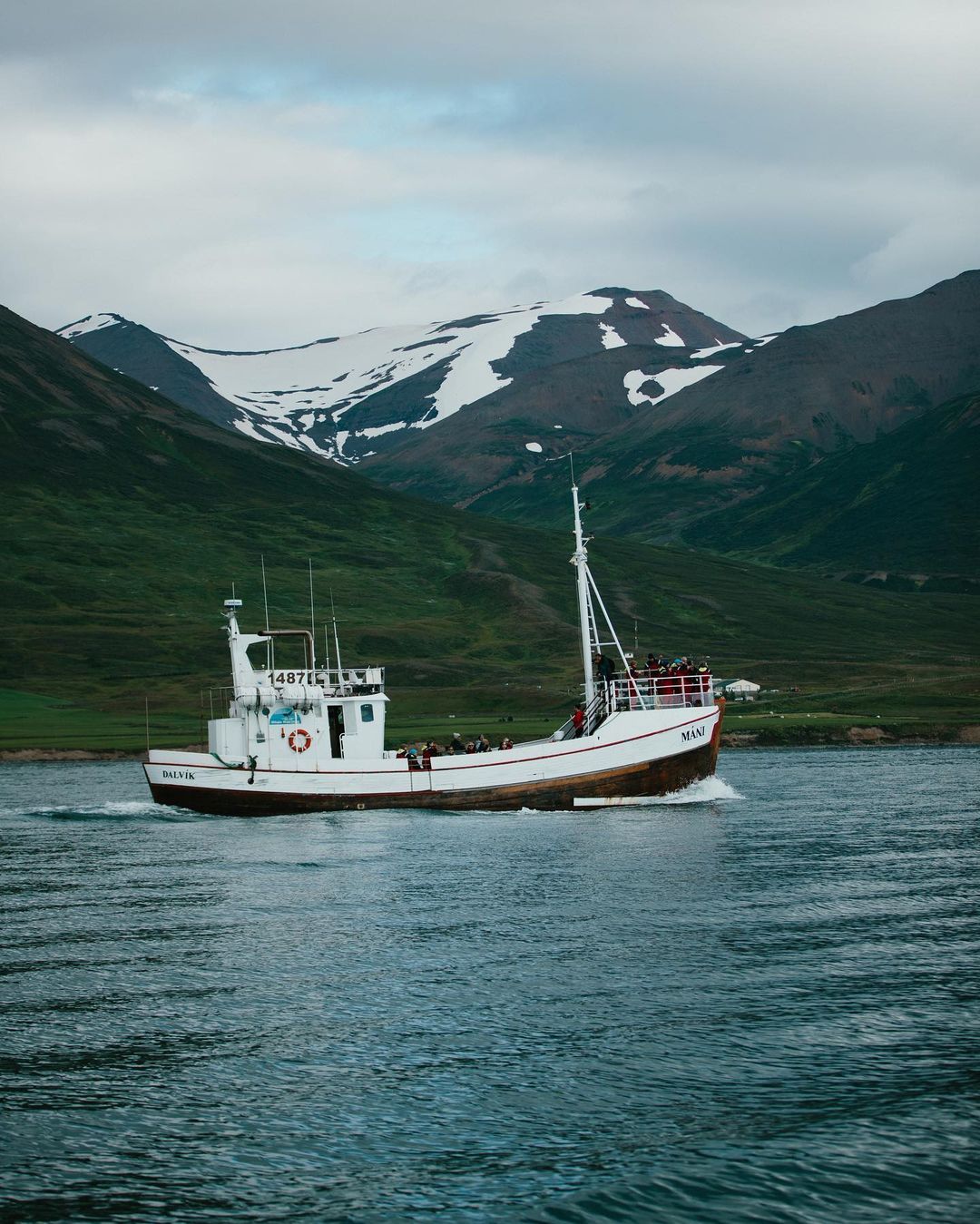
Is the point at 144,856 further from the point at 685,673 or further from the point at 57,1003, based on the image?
the point at 685,673

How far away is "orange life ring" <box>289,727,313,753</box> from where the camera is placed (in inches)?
2731

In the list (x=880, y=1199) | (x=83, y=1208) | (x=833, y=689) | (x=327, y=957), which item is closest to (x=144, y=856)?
(x=327, y=957)

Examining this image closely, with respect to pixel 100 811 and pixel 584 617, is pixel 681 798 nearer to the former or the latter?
pixel 584 617

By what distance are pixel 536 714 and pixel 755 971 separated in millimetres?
126250

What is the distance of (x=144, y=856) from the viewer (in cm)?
5481

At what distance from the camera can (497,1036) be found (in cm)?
2719

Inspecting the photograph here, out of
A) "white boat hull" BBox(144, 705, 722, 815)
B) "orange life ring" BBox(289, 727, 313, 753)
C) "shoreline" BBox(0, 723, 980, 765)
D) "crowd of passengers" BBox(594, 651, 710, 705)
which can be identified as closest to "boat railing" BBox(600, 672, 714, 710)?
"crowd of passengers" BBox(594, 651, 710, 705)

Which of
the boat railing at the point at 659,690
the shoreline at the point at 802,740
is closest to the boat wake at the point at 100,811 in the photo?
the boat railing at the point at 659,690

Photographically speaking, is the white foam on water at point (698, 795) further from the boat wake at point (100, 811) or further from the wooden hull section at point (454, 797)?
the boat wake at point (100, 811)

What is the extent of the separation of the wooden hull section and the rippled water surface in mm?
15570

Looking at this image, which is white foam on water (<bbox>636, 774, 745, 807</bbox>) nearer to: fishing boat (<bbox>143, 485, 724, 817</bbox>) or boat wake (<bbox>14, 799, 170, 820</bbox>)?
fishing boat (<bbox>143, 485, 724, 817</bbox>)

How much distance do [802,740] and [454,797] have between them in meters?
68.3

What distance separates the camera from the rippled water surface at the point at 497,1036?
65.1 feet

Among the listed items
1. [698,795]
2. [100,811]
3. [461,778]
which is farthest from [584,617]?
[100,811]
